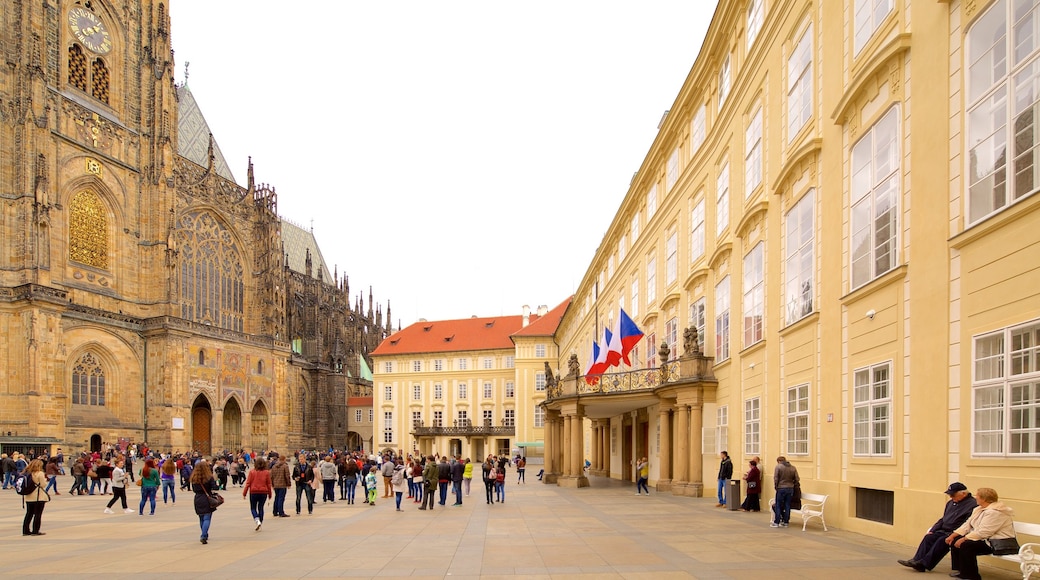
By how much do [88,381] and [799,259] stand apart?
49548 mm

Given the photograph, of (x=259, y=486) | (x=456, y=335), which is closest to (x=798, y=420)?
(x=259, y=486)

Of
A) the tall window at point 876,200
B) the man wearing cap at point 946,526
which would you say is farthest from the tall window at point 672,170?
the man wearing cap at point 946,526

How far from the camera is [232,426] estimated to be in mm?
65812

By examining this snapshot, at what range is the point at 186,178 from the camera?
63844 mm

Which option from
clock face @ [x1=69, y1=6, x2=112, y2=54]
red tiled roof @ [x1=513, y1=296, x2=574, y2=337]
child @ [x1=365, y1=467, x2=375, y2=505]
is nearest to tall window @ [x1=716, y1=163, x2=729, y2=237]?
child @ [x1=365, y1=467, x2=375, y2=505]

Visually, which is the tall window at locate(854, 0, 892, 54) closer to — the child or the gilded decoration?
the child

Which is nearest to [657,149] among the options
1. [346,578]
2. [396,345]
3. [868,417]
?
[868,417]

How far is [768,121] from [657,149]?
41.8ft

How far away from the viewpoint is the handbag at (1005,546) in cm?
885

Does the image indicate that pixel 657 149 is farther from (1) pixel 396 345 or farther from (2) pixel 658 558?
(1) pixel 396 345

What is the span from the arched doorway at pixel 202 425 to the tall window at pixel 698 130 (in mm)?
46732

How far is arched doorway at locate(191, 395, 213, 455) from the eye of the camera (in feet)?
204

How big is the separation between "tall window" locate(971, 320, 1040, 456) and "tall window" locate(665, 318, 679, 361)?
1878 cm

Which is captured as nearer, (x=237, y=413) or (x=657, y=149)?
(x=657, y=149)
